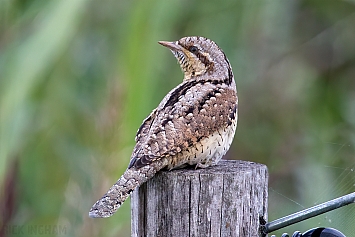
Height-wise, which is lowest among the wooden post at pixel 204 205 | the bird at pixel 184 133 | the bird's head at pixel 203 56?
the wooden post at pixel 204 205

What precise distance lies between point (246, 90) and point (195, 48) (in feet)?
5.29

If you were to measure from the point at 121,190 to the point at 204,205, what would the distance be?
33 centimetres

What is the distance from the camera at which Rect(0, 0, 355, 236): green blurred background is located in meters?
2.93

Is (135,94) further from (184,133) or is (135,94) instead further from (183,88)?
(184,133)

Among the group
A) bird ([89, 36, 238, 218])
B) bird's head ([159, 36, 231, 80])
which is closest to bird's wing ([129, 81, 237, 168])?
bird ([89, 36, 238, 218])

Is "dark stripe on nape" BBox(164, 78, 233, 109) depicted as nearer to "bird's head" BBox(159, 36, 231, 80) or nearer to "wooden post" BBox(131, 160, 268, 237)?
"bird's head" BBox(159, 36, 231, 80)

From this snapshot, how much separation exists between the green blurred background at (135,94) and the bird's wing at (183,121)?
34cm

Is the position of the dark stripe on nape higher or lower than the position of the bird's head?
lower

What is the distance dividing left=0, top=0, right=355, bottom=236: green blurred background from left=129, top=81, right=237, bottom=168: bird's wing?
0.34 metres

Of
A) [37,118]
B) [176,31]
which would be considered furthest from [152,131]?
[176,31]

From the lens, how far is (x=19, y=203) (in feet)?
11.9

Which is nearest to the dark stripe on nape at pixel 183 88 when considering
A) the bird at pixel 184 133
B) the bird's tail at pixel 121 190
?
the bird at pixel 184 133

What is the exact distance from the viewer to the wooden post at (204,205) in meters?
2.01

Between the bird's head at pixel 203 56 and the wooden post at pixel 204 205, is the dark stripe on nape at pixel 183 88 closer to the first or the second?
the bird's head at pixel 203 56
